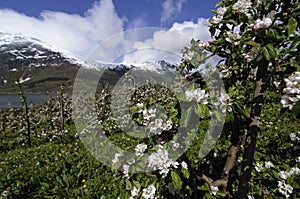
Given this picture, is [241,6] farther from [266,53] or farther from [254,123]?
[254,123]

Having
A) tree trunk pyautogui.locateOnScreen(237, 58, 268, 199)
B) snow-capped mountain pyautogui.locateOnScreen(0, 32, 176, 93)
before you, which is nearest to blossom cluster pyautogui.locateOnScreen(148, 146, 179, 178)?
tree trunk pyautogui.locateOnScreen(237, 58, 268, 199)

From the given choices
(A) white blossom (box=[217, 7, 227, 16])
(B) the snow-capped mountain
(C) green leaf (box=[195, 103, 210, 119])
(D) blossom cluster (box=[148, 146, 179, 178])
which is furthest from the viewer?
(B) the snow-capped mountain

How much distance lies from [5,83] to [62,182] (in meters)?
144

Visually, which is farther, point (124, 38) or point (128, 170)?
point (124, 38)

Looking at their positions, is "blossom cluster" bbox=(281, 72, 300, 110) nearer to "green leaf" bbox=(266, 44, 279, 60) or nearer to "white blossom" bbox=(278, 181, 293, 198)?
"green leaf" bbox=(266, 44, 279, 60)

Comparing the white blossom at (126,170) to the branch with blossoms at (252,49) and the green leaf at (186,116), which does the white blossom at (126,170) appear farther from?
the branch with blossoms at (252,49)

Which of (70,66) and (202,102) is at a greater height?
(70,66)

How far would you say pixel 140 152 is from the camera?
162 centimetres

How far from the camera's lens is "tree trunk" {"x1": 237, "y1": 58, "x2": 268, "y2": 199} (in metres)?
1.56

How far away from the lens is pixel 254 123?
1629 mm

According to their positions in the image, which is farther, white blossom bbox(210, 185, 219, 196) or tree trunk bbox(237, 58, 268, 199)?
white blossom bbox(210, 185, 219, 196)

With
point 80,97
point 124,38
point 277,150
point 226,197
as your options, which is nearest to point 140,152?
point 226,197

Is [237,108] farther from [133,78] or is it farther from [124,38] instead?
[133,78]

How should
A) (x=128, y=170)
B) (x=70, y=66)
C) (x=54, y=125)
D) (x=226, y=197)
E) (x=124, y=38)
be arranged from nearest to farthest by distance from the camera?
(x=128, y=170), (x=226, y=197), (x=124, y=38), (x=54, y=125), (x=70, y=66)
